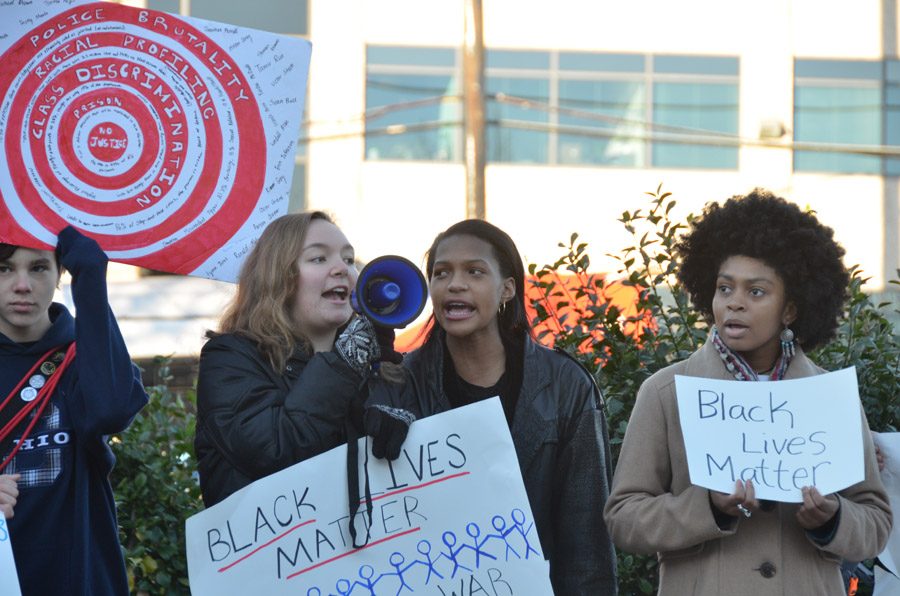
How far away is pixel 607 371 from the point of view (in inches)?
178

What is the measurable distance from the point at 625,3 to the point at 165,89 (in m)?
17.3

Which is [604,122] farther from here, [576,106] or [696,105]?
[696,105]

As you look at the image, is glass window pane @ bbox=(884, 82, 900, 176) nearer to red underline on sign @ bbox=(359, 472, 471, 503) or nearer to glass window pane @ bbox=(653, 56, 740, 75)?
glass window pane @ bbox=(653, 56, 740, 75)

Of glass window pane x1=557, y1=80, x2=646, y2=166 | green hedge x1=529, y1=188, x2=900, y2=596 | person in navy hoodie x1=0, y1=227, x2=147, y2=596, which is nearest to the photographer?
person in navy hoodie x1=0, y1=227, x2=147, y2=596

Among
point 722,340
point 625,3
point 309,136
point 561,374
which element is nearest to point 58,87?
point 561,374

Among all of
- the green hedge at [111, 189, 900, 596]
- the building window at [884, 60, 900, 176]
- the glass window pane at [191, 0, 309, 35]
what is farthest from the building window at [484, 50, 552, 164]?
the green hedge at [111, 189, 900, 596]

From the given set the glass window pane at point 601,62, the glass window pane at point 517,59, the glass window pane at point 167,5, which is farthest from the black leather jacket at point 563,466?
the glass window pane at point 601,62

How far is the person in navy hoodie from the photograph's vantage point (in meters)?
3.32

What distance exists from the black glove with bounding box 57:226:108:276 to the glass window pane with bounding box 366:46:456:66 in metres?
16.5

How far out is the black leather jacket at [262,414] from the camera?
324 centimetres

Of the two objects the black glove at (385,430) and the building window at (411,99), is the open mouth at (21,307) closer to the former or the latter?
the black glove at (385,430)

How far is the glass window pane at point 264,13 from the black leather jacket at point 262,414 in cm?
1604

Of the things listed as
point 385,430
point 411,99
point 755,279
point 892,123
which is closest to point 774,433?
point 755,279

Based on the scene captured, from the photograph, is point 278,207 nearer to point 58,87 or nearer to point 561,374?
point 58,87
